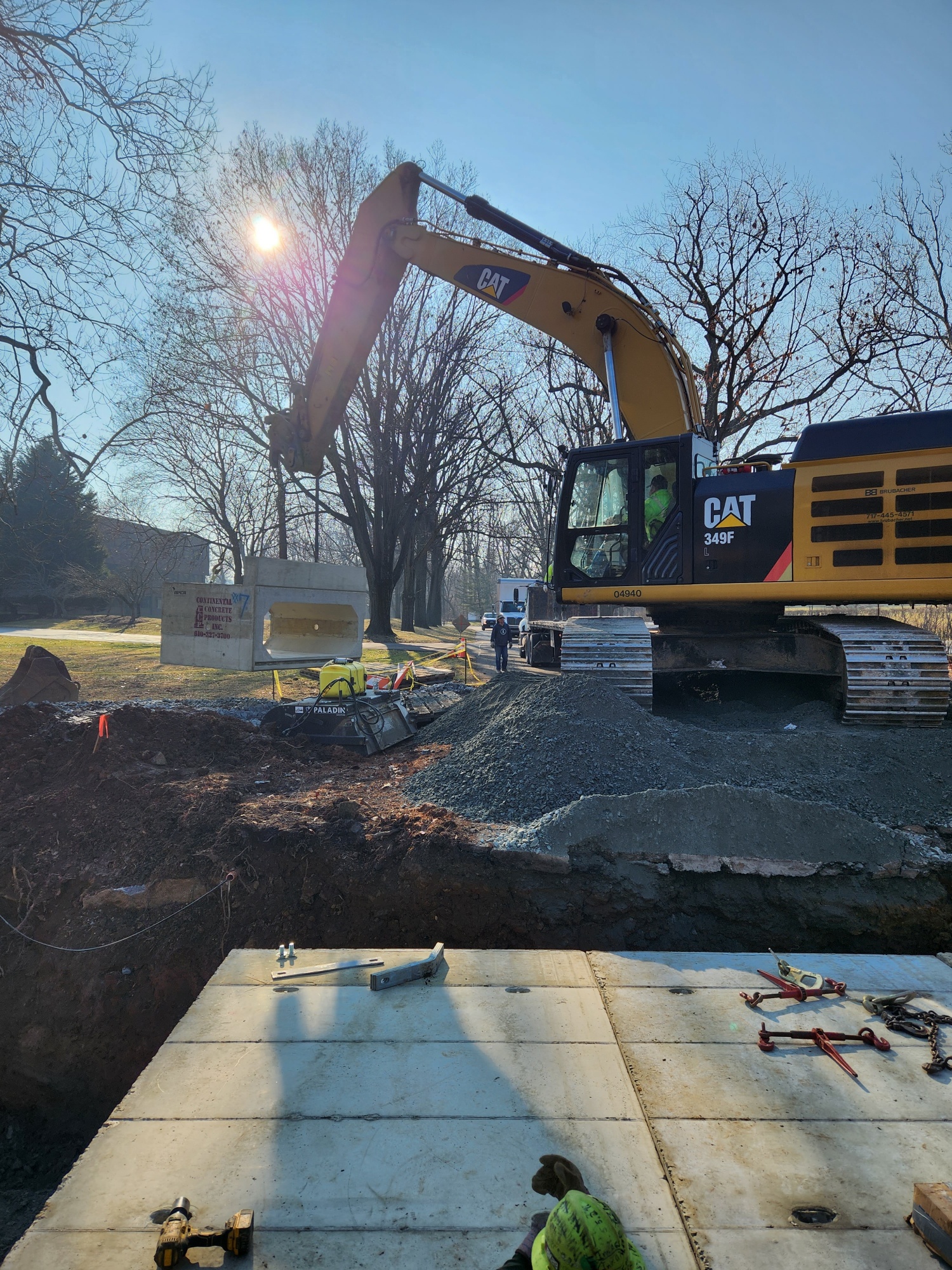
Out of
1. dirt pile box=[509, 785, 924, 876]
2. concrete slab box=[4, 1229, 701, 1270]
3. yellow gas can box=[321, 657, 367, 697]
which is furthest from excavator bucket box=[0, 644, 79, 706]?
Answer: concrete slab box=[4, 1229, 701, 1270]

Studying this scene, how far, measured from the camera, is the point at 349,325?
11.4 m

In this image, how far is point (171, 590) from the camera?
12078 mm

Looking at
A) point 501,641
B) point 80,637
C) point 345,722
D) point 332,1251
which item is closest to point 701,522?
point 345,722

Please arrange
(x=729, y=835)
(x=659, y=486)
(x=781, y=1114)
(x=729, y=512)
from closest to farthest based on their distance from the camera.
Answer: (x=781, y=1114) < (x=729, y=835) < (x=729, y=512) < (x=659, y=486)

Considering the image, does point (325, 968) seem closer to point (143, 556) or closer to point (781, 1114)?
point (781, 1114)

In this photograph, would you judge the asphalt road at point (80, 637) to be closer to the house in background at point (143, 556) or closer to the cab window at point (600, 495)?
the house in background at point (143, 556)

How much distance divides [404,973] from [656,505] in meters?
5.77

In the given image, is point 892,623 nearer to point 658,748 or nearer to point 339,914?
point 658,748

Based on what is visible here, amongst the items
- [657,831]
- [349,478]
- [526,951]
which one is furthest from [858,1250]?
[349,478]

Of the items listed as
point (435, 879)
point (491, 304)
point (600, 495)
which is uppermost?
point (491, 304)

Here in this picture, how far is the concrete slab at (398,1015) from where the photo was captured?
311 cm

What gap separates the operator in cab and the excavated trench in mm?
2819

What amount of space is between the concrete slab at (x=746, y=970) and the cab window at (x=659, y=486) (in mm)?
4884

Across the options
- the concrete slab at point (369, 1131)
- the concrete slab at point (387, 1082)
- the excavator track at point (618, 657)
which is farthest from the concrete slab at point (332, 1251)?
the excavator track at point (618, 657)
